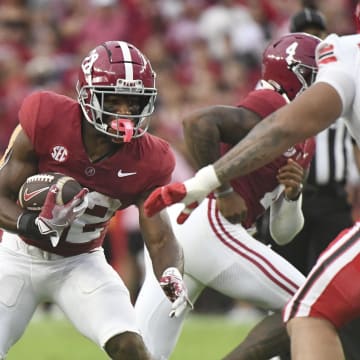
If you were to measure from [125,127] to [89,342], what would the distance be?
12.5ft

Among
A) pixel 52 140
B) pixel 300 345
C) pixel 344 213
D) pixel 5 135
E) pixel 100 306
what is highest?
pixel 52 140

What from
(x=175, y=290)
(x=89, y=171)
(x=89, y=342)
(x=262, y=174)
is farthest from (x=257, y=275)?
(x=89, y=342)

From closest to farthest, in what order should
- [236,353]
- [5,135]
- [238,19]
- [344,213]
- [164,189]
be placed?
1. [164,189]
2. [236,353]
3. [344,213]
4. [5,135]
5. [238,19]

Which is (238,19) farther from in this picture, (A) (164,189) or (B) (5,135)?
(A) (164,189)

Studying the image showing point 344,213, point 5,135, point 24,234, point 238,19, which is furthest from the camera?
point 238,19

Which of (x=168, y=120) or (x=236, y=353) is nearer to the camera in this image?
(x=236, y=353)

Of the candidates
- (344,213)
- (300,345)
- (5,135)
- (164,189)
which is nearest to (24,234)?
(164,189)

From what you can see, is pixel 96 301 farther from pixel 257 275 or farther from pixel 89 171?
pixel 257 275

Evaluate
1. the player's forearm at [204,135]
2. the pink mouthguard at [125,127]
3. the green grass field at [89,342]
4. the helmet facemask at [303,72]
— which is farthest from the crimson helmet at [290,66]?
the green grass field at [89,342]

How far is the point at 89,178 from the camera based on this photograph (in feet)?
14.9

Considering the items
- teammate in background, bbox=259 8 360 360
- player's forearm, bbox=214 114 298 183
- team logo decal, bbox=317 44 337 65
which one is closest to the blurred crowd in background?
teammate in background, bbox=259 8 360 360

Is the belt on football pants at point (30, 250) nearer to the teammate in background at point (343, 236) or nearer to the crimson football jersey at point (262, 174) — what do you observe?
the crimson football jersey at point (262, 174)

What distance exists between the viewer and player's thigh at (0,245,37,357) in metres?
4.50

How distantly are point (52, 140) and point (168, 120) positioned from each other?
17.8 feet
